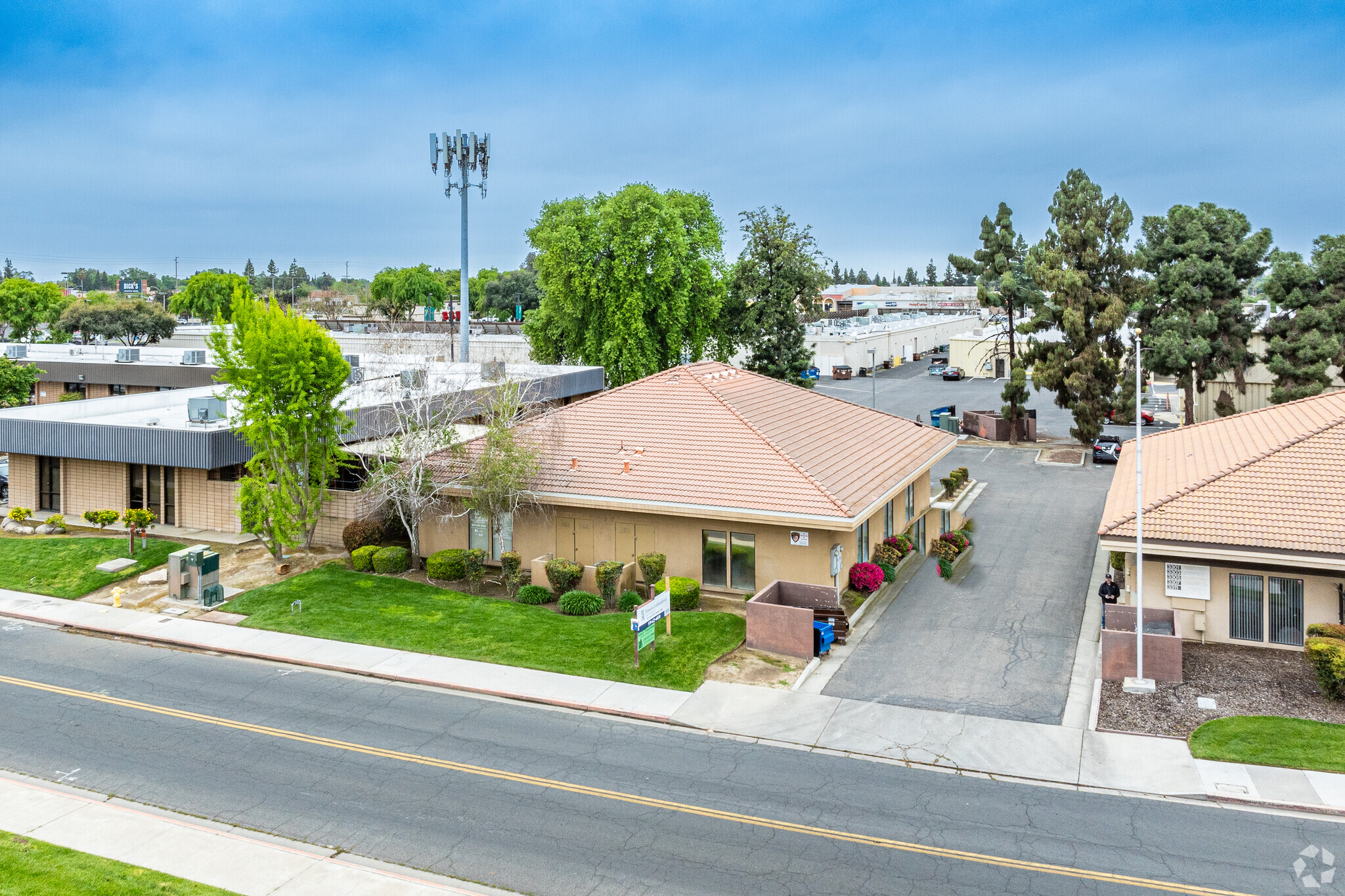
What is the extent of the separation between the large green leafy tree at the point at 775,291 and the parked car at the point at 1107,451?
1645 centimetres

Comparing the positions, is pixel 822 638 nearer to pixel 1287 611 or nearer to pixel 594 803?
pixel 594 803

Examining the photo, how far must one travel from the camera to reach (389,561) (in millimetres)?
30062

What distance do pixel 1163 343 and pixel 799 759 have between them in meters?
42.8

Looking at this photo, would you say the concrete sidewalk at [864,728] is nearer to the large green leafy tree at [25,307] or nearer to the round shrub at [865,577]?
the round shrub at [865,577]

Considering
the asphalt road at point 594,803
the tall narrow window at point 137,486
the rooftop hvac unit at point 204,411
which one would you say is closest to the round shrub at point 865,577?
the asphalt road at point 594,803

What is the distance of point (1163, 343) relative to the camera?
52.7 metres

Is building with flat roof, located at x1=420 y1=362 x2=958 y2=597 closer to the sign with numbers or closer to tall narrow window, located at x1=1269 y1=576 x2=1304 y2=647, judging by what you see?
the sign with numbers

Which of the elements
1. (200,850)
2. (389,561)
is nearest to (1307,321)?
(389,561)

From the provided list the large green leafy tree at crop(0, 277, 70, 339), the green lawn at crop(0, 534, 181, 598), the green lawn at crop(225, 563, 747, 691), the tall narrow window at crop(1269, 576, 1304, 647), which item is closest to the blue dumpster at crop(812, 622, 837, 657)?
the green lawn at crop(225, 563, 747, 691)

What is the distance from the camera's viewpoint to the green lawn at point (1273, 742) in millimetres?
18031

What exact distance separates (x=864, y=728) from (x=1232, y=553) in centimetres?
1032

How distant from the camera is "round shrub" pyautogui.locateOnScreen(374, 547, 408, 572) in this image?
98.7 ft

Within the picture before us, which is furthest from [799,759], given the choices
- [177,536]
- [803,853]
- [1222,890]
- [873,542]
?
[177,536]

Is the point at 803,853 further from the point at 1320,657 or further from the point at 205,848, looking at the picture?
the point at 1320,657
